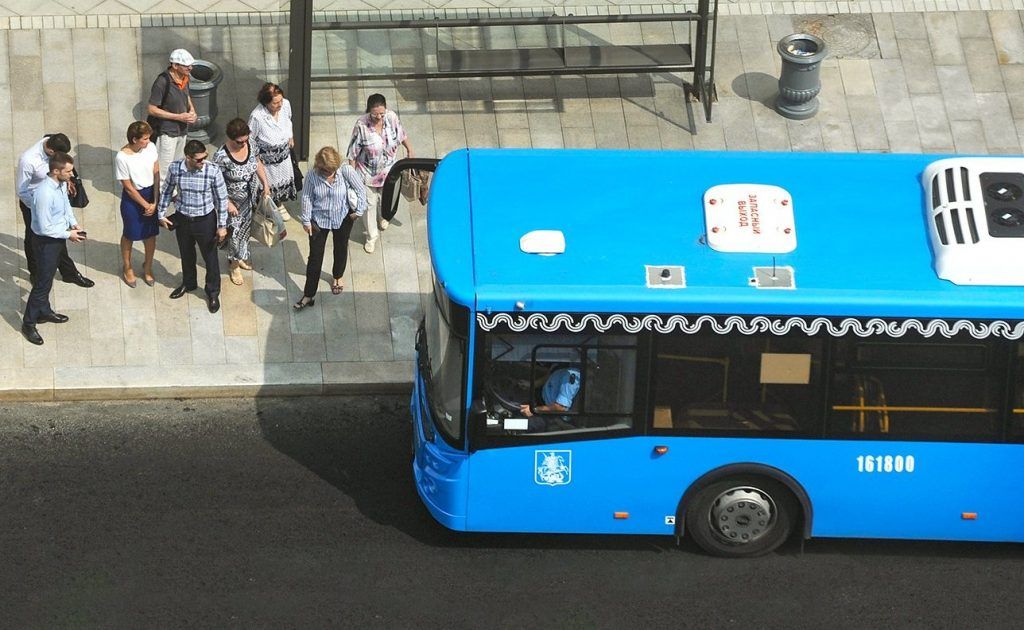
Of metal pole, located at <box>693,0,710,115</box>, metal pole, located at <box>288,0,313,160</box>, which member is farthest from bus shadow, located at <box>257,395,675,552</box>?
metal pole, located at <box>693,0,710,115</box>

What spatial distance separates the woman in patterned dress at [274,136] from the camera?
45.4ft

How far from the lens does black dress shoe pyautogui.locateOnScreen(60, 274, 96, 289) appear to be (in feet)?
46.2

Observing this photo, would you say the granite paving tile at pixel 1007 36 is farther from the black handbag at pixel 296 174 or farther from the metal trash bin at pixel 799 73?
the black handbag at pixel 296 174

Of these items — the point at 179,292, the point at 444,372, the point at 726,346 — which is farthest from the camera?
the point at 179,292

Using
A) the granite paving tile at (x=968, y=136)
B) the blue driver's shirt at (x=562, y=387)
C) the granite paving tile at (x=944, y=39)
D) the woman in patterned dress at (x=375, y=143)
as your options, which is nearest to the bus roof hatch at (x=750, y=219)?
the blue driver's shirt at (x=562, y=387)

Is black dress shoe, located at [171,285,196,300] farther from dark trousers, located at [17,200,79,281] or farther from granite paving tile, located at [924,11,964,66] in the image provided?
granite paving tile, located at [924,11,964,66]

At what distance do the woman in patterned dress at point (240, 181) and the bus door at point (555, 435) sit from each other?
149 inches

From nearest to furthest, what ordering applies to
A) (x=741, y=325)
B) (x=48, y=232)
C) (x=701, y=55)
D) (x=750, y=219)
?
(x=741, y=325) < (x=750, y=219) < (x=48, y=232) < (x=701, y=55)

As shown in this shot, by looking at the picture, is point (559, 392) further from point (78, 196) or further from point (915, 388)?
point (78, 196)

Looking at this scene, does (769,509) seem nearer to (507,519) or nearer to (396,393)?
(507,519)

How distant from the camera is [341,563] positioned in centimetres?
1159

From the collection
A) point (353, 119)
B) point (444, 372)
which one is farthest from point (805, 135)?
point (444, 372)

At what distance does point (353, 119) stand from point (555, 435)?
6.17 m

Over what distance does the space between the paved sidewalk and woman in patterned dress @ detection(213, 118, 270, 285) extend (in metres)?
0.60
